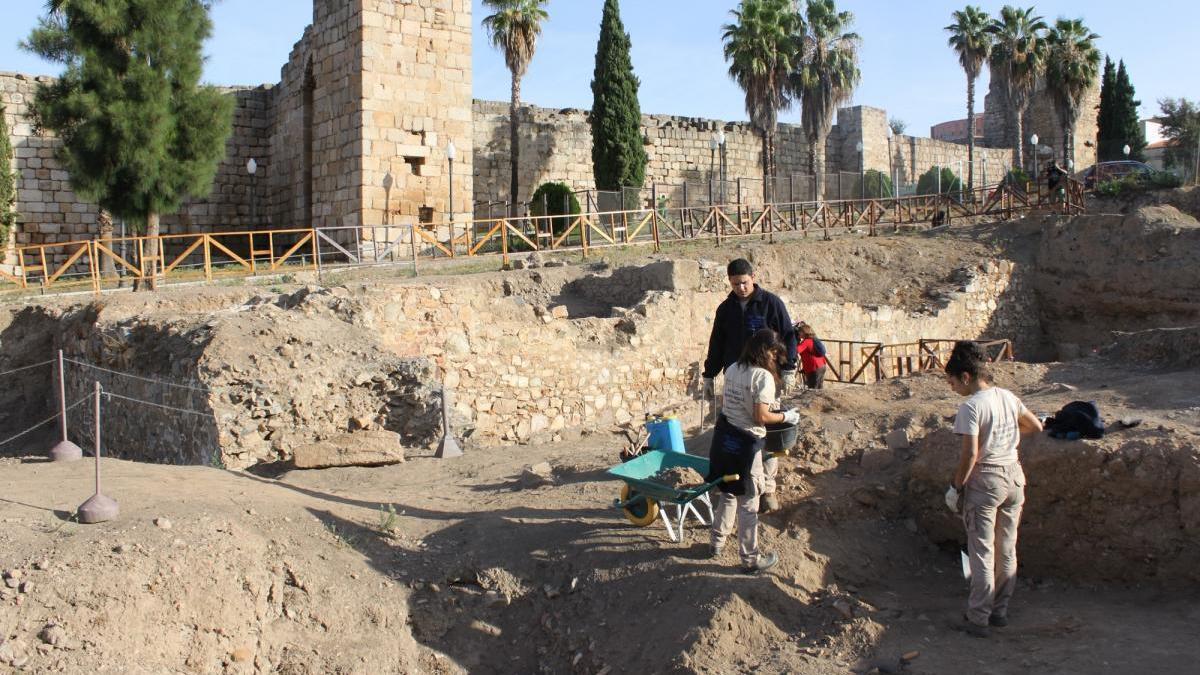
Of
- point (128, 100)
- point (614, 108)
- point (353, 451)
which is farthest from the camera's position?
point (614, 108)

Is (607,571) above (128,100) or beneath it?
beneath

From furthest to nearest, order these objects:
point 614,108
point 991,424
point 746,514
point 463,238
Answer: point 614,108 < point 463,238 < point 746,514 < point 991,424

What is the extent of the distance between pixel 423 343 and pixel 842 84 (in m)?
22.1

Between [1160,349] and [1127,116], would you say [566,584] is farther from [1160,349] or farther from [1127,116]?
[1127,116]

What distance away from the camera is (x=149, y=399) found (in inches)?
421

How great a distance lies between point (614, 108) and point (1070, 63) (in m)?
17.0

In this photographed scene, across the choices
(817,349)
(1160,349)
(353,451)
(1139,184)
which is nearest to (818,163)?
(1139,184)

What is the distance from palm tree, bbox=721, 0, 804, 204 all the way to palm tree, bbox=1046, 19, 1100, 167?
9734 mm

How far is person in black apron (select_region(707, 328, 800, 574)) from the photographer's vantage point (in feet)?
19.6

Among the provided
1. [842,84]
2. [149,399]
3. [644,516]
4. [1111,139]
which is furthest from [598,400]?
[1111,139]

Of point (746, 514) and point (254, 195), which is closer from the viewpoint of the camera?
point (746, 514)

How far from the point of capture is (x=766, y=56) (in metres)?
30.2

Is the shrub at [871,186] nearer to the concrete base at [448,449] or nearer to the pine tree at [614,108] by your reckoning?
the pine tree at [614,108]

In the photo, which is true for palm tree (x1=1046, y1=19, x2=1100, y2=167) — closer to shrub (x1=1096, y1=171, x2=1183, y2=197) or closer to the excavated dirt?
shrub (x1=1096, y1=171, x2=1183, y2=197)
